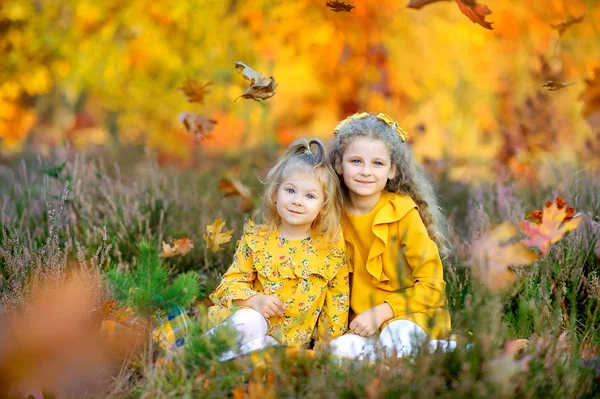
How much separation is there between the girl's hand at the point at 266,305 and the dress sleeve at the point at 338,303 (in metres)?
0.23

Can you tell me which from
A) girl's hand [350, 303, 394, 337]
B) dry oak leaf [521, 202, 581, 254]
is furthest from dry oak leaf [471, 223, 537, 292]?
girl's hand [350, 303, 394, 337]

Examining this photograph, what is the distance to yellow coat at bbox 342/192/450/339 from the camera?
8.61 feet

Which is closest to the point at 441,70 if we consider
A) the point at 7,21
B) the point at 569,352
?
the point at 7,21

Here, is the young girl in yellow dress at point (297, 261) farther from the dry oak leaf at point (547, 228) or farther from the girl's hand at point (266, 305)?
the dry oak leaf at point (547, 228)

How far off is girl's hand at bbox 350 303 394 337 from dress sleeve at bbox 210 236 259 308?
1.43 feet

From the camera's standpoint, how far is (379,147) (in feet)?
9.00

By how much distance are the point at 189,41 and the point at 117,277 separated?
515 cm

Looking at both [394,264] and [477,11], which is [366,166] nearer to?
[394,264]

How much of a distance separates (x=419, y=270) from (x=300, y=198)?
22.5 inches

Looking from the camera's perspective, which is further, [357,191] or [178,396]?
[357,191]

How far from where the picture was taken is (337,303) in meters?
2.82

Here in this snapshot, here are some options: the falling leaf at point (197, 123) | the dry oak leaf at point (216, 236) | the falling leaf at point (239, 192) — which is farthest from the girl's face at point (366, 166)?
the falling leaf at point (239, 192)

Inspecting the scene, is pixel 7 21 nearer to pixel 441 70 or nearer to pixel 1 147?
pixel 1 147

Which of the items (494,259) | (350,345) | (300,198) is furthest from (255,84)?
(494,259)
